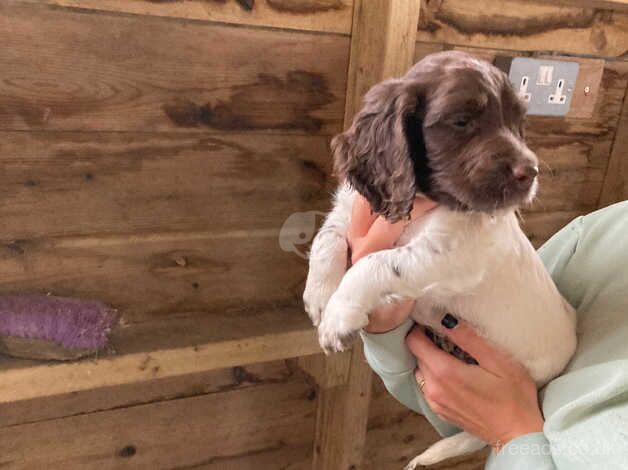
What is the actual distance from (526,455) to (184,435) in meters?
1.17

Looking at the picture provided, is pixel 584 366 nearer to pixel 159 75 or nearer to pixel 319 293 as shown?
pixel 319 293

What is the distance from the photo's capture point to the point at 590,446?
0.97m

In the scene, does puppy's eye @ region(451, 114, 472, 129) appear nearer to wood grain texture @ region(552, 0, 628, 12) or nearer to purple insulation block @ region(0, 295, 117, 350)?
purple insulation block @ region(0, 295, 117, 350)

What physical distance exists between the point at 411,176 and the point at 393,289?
0.73 ft

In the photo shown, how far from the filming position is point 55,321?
137 cm

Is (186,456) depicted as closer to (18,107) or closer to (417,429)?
(417,429)

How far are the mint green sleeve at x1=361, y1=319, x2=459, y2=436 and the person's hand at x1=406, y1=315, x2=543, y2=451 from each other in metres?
0.05

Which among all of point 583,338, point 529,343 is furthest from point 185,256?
point 583,338

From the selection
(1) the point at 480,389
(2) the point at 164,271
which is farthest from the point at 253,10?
(1) the point at 480,389

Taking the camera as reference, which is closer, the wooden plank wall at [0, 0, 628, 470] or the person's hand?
the person's hand

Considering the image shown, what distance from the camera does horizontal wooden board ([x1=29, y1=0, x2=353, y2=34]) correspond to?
1.37m

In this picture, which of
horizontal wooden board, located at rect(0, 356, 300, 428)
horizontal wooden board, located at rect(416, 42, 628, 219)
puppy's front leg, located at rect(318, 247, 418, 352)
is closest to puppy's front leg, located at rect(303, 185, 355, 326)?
puppy's front leg, located at rect(318, 247, 418, 352)

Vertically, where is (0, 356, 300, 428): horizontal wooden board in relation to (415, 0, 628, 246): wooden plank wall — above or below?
below

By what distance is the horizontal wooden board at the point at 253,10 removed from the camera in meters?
1.37
